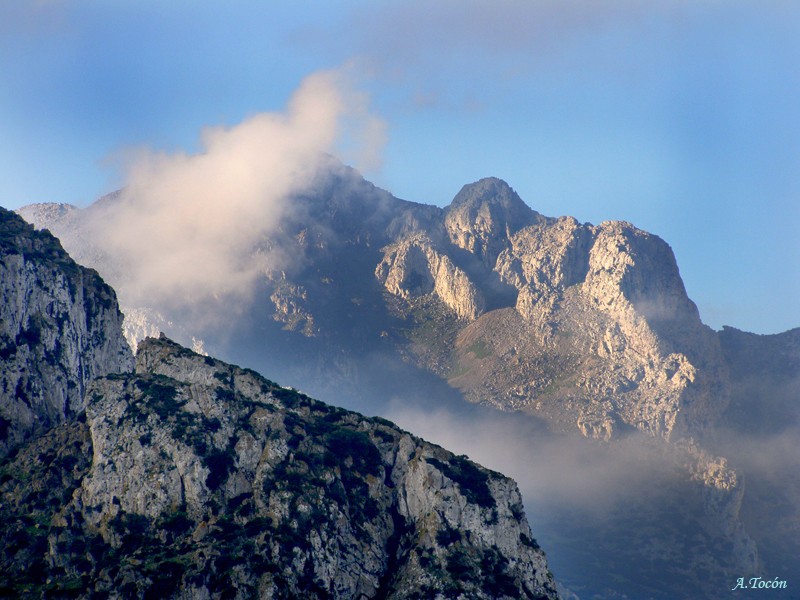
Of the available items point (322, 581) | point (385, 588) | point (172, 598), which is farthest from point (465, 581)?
point (172, 598)

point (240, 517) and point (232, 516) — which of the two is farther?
point (232, 516)

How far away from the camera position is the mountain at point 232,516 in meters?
163

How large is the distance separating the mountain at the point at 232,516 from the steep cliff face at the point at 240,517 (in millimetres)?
274

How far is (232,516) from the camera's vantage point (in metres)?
175

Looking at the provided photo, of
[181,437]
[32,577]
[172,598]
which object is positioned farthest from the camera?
[181,437]

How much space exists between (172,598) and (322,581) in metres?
26.0

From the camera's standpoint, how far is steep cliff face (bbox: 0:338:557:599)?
536 feet

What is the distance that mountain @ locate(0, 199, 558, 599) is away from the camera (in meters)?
163

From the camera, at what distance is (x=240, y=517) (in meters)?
175

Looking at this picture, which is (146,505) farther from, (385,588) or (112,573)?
(385,588)

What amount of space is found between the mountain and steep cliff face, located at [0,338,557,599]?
0.27 m

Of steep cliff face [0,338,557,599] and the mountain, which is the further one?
steep cliff face [0,338,557,599]

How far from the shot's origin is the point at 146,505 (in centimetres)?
17688

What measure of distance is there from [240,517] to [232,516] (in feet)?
5.16
